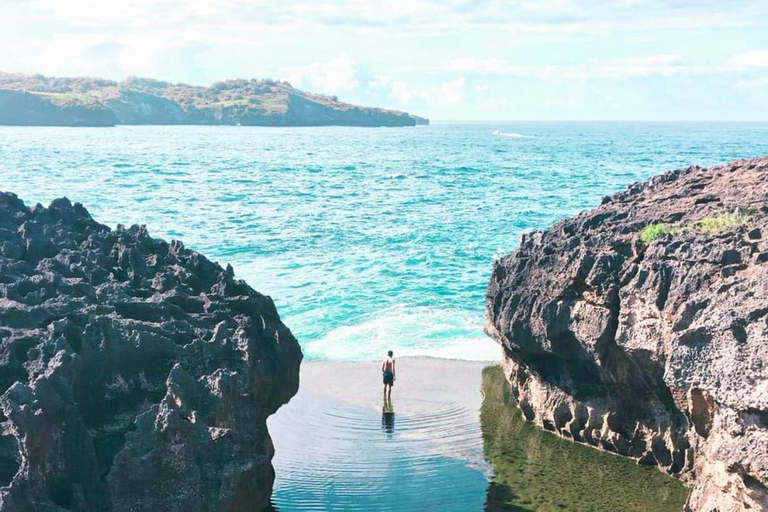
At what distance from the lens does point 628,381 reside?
53.5ft

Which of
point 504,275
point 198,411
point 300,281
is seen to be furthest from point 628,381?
point 300,281

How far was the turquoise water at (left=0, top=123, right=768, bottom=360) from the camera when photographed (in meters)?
29.7

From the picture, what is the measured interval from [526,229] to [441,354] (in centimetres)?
2265

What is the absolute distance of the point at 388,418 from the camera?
19328 millimetres

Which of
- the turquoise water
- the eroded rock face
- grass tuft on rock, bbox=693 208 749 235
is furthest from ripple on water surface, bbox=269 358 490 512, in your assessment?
grass tuft on rock, bbox=693 208 749 235

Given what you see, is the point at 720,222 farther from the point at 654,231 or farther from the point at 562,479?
the point at 562,479

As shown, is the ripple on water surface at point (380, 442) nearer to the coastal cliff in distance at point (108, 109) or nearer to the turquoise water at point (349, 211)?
the turquoise water at point (349, 211)

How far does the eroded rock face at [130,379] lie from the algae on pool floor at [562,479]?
4.23 m

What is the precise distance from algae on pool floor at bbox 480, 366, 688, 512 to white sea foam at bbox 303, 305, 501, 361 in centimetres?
697

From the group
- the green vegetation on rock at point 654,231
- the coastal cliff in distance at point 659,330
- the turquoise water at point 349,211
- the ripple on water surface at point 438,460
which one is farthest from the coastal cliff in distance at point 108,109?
the green vegetation on rock at point 654,231

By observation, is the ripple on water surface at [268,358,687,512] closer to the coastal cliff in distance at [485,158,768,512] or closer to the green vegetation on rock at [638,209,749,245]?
the coastal cliff in distance at [485,158,768,512]

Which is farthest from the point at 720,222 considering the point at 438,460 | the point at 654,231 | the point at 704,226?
the point at 438,460

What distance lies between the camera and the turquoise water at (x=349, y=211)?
29734mm

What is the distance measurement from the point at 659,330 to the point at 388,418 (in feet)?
21.7
